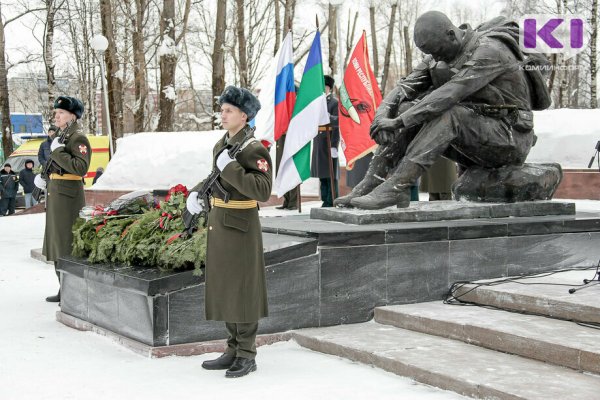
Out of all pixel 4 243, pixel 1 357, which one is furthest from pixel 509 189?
pixel 4 243

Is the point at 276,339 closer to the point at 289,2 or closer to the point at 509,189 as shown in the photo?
the point at 509,189

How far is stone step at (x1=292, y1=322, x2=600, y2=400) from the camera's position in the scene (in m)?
4.46

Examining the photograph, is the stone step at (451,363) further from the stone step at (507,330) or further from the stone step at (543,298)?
the stone step at (543,298)

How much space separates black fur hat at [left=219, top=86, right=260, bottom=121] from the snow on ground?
1607 mm

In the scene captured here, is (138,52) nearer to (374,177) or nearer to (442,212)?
(374,177)

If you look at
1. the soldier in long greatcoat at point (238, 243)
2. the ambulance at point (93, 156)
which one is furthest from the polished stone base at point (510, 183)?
the ambulance at point (93, 156)

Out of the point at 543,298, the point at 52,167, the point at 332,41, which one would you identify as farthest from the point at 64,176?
the point at 332,41

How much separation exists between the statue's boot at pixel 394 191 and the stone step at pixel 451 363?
1181mm

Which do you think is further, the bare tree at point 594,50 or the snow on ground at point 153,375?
the bare tree at point 594,50

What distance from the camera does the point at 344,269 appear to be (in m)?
6.15

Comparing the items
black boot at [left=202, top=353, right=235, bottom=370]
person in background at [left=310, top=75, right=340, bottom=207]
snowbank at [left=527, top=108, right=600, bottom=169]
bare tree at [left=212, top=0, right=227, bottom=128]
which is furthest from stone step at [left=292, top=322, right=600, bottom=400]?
bare tree at [left=212, top=0, right=227, bottom=128]

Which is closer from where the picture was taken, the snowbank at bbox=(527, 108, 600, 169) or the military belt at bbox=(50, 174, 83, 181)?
the military belt at bbox=(50, 174, 83, 181)

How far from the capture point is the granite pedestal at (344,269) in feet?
18.3

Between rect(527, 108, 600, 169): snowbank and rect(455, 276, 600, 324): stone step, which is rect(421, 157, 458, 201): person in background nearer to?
rect(455, 276, 600, 324): stone step
